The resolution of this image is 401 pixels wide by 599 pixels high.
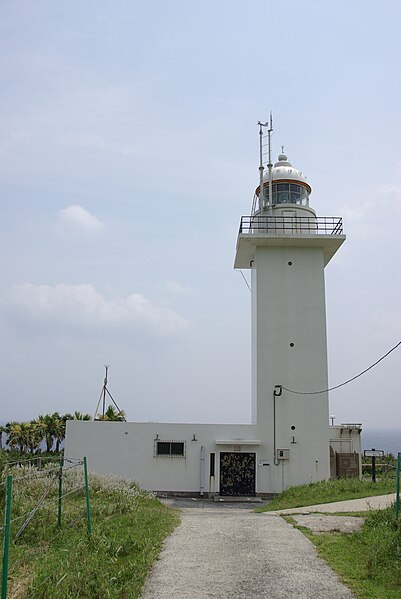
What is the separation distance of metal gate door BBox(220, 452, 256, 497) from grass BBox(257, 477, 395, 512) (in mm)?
1934

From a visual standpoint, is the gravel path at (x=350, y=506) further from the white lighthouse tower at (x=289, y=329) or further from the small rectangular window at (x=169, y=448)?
the small rectangular window at (x=169, y=448)

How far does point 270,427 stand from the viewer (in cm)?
2266

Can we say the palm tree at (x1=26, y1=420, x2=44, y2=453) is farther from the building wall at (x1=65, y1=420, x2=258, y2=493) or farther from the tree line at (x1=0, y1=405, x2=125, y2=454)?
the building wall at (x1=65, y1=420, x2=258, y2=493)

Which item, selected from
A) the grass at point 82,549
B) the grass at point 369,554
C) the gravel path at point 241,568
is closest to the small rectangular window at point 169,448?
the grass at point 82,549

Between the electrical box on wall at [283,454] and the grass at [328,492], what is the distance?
180 cm

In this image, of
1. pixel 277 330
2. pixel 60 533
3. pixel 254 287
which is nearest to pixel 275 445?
pixel 277 330

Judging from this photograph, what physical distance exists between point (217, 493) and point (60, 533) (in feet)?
42.2

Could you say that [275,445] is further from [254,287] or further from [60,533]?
[60,533]

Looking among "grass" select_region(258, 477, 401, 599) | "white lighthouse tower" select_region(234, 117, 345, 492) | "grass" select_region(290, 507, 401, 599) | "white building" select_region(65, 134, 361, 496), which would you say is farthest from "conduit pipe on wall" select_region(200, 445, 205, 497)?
"grass" select_region(290, 507, 401, 599)

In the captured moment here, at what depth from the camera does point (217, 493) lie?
2208 centimetres

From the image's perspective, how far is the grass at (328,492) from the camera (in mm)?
17273

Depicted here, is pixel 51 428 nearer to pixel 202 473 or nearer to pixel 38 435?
pixel 38 435

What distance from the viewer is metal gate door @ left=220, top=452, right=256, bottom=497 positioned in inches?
874

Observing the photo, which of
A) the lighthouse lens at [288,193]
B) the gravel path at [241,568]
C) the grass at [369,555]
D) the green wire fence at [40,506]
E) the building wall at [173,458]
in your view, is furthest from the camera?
the lighthouse lens at [288,193]
